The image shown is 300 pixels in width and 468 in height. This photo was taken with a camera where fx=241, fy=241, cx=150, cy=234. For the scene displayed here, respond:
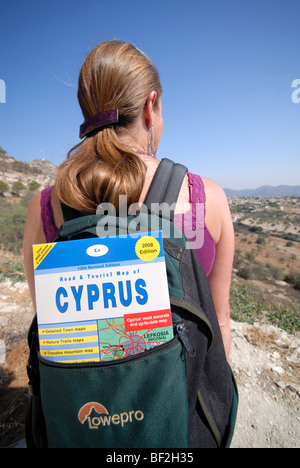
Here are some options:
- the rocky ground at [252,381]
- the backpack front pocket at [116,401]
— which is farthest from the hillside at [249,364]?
the backpack front pocket at [116,401]

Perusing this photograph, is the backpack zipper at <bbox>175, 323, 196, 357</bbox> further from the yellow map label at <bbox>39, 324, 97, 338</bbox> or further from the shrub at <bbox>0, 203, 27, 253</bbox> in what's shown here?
the shrub at <bbox>0, 203, 27, 253</bbox>

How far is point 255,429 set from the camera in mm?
1997

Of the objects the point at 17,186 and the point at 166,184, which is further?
the point at 17,186

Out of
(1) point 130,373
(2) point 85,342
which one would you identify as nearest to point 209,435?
(1) point 130,373

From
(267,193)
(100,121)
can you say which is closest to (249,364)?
(100,121)

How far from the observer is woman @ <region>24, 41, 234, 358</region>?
86 centimetres

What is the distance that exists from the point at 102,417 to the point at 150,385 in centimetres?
17

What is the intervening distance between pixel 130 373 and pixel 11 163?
26494 mm

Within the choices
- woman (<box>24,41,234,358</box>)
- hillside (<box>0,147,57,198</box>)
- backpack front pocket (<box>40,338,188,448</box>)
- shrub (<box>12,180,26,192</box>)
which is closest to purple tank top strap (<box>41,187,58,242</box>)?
woman (<box>24,41,234,358</box>)

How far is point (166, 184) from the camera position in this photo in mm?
920

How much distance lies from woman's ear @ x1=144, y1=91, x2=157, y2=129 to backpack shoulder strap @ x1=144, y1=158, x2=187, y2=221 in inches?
9.9

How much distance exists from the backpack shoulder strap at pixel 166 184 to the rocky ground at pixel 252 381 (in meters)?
2.12
